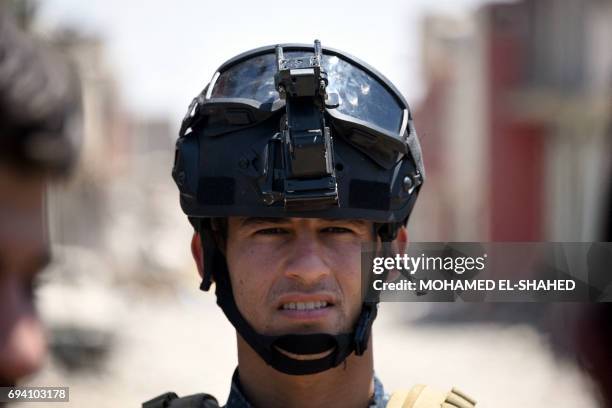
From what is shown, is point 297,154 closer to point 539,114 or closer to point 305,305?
point 305,305

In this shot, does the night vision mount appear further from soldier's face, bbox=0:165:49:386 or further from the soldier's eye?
soldier's face, bbox=0:165:49:386

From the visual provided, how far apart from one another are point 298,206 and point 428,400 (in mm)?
674

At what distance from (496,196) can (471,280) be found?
22.0 m

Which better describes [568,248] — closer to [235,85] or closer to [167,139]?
[235,85]

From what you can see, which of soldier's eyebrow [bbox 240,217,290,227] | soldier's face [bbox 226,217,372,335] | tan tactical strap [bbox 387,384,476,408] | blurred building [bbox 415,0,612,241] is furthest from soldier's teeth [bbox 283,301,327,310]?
blurred building [bbox 415,0,612,241]

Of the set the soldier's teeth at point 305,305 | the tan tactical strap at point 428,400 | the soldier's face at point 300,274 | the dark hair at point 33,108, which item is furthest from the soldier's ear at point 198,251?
the dark hair at point 33,108

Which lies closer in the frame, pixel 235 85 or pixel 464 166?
Answer: pixel 235 85

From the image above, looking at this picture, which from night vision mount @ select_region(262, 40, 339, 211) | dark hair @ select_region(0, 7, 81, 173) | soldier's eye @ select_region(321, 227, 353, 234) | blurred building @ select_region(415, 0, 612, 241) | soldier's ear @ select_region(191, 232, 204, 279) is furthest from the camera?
blurred building @ select_region(415, 0, 612, 241)

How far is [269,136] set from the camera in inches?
112

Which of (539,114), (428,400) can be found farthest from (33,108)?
(539,114)

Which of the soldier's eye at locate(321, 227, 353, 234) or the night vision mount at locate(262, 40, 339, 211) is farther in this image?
the soldier's eye at locate(321, 227, 353, 234)

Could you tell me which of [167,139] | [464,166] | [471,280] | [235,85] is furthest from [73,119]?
[167,139]

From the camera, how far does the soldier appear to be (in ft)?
9.09

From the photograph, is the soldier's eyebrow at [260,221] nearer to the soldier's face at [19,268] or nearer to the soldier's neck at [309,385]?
the soldier's neck at [309,385]
